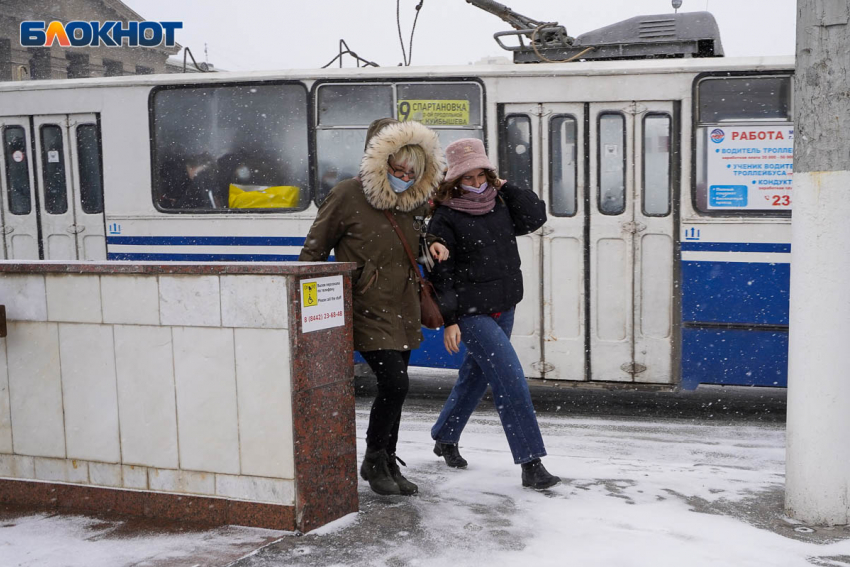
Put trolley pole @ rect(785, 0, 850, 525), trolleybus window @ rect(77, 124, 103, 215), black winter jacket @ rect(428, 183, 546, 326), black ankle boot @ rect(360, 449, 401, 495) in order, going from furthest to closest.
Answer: trolleybus window @ rect(77, 124, 103, 215), black winter jacket @ rect(428, 183, 546, 326), black ankle boot @ rect(360, 449, 401, 495), trolley pole @ rect(785, 0, 850, 525)

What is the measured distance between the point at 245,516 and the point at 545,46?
17.5 ft

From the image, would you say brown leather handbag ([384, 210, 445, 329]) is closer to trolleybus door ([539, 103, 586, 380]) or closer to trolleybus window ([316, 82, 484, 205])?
Result: trolleybus door ([539, 103, 586, 380])

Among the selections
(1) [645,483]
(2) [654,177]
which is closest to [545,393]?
(2) [654,177]

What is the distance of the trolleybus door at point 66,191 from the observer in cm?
914

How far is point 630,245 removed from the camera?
7883mm

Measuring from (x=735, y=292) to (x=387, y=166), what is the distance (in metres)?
3.75

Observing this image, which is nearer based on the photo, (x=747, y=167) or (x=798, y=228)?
(x=798, y=228)

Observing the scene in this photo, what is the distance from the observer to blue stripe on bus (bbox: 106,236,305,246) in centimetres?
864

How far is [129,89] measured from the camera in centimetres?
896

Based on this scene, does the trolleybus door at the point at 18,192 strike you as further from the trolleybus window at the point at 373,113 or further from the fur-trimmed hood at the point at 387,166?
the fur-trimmed hood at the point at 387,166

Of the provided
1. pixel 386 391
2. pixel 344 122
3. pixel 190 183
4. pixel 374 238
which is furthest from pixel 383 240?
pixel 190 183

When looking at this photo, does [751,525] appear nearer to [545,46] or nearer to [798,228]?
[798,228]

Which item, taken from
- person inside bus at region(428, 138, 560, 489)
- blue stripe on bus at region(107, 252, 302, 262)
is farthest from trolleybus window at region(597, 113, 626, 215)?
person inside bus at region(428, 138, 560, 489)

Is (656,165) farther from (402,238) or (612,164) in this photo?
(402,238)
